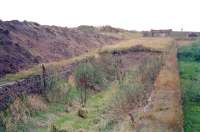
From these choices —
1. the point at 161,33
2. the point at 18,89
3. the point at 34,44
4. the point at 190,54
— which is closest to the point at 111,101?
the point at 18,89

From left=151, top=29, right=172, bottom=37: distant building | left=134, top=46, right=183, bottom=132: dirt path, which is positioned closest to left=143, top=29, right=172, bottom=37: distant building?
left=151, top=29, right=172, bottom=37: distant building

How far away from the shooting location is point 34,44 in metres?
30.3

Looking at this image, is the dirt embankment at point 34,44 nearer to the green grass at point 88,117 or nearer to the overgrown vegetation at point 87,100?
the overgrown vegetation at point 87,100

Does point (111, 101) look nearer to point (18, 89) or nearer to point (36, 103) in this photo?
point (36, 103)

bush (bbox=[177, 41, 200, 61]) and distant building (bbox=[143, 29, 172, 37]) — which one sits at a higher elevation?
distant building (bbox=[143, 29, 172, 37])

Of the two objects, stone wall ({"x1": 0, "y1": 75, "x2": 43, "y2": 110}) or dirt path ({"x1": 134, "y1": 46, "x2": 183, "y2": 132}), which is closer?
dirt path ({"x1": 134, "y1": 46, "x2": 183, "y2": 132})

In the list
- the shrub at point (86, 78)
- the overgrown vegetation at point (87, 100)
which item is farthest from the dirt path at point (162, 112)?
the shrub at point (86, 78)

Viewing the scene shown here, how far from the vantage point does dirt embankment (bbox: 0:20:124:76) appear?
23.8 m

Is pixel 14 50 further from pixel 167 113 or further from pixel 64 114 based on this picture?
pixel 167 113

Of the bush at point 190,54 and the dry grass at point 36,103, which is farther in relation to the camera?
the bush at point 190,54

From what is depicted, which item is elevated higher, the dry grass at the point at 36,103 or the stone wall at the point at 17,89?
the stone wall at the point at 17,89

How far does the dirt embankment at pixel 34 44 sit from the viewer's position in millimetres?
23784

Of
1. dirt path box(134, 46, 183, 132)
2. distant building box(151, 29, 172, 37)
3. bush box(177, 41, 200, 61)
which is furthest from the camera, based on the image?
distant building box(151, 29, 172, 37)

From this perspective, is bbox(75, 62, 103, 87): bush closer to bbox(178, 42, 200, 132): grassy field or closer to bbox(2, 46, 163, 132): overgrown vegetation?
bbox(2, 46, 163, 132): overgrown vegetation
